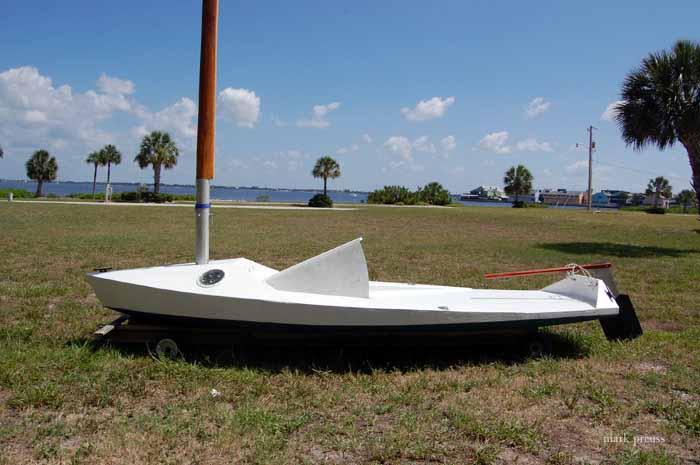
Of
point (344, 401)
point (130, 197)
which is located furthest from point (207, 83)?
point (130, 197)

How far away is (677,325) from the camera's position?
6.33 metres

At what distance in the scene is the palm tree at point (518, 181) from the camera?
76.8 metres

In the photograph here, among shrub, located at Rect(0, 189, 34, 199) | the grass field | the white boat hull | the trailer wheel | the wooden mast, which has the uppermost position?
the wooden mast

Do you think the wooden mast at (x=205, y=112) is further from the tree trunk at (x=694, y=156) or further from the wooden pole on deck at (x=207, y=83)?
the tree trunk at (x=694, y=156)

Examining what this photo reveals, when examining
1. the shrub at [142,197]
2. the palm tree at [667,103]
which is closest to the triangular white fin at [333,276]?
the palm tree at [667,103]

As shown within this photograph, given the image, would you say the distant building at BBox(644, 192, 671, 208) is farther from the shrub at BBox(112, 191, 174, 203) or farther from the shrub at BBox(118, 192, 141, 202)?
the shrub at BBox(118, 192, 141, 202)

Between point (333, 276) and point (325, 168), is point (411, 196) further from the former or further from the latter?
point (333, 276)

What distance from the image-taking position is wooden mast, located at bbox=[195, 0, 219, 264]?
494 cm

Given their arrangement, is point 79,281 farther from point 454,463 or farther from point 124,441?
point 454,463

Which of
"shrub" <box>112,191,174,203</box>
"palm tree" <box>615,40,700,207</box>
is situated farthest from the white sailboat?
"shrub" <box>112,191,174,203</box>

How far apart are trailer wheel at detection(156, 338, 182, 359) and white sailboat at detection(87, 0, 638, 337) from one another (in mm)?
173

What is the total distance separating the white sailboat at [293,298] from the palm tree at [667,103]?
44.9 feet

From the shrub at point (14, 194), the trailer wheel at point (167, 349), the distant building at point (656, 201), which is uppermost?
the distant building at point (656, 201)

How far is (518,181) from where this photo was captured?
7750 cm
